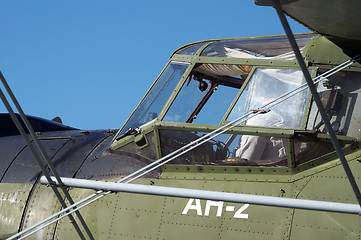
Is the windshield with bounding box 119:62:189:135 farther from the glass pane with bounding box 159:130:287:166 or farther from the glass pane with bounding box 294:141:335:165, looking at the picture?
the glass pane with bounding box 294:141:335:165

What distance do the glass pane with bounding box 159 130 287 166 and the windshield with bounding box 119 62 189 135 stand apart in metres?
0.49

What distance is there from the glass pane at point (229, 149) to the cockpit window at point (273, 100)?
7.6 inches

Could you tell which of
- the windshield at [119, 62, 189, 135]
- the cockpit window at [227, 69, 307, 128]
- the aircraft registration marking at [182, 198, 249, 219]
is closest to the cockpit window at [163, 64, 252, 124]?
the windshield at [119, 62, 189, 135]

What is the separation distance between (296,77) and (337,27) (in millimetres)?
1313

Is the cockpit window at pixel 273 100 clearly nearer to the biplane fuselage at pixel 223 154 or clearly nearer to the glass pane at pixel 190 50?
the biplane fuselage at pixel 223 154

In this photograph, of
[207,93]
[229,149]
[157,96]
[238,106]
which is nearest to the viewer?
[229,149]

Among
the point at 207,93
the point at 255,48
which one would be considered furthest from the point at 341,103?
the point at 207,93

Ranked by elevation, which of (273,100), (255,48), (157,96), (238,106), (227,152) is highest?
(255,48)

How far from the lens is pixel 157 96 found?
25.5ft

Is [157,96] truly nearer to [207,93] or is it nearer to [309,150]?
[207,93]

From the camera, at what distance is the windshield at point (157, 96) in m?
7.61

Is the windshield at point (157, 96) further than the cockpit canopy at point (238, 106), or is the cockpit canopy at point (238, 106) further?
the windshield at point (157, 96)

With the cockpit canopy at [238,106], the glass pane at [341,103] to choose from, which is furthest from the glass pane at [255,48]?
the glass pane at [341,103]

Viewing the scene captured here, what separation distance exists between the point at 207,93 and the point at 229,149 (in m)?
1.29
